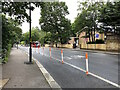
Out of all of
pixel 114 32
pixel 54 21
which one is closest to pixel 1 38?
pixel 114 32

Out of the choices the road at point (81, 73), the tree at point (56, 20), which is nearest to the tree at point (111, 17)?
the road at point (81, 73)

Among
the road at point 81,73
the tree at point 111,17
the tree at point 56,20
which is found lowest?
the road at point 81,73

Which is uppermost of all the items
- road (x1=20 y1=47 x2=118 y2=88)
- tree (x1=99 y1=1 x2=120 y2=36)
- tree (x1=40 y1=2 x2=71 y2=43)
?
tree (x1=40 y1=2 x2=71 y2=43)

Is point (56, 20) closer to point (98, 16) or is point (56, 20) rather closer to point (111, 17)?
point (98, 16)

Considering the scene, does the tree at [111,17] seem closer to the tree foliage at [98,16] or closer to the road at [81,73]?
the tree foliage at [98,16]

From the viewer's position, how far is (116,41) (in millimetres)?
23734

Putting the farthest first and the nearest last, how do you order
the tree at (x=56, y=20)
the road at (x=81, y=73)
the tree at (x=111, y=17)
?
the tree at (x=56, y=20), the tree at (x=111, y=17), the road at (x=81, y=73)

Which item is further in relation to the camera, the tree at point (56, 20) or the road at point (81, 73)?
the tree at point (56, 20)

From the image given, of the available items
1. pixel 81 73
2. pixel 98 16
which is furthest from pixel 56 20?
pixel 81 73

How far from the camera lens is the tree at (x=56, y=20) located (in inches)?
1850

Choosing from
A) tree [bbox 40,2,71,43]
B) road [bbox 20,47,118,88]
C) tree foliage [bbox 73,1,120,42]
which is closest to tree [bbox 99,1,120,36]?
tree foliage [bbox 73,1,120,42]

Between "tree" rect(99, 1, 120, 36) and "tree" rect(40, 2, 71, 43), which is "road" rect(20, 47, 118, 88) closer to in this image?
"tree" rect(99, 1, 120, 36)

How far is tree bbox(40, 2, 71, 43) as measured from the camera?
47.0 meters

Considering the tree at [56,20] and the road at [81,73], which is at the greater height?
the tree at [56,20]
